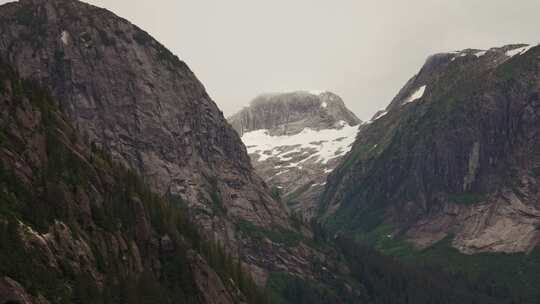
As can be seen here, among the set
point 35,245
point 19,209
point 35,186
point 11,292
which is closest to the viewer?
point 11,292

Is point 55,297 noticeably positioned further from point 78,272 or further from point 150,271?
point 150,271

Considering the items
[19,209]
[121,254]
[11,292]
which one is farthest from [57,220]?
[11,292]

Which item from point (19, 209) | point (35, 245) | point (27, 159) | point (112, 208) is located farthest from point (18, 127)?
point (35, 245)

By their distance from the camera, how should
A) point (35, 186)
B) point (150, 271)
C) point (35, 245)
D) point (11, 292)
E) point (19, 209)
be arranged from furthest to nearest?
point (150, 271) < point (35, 186) < point (19, 209) < point (35, 245) < point (11, 292)

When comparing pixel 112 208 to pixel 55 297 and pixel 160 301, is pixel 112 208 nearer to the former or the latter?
pixel 160 301

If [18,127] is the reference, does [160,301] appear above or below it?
below

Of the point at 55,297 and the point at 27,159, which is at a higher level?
the point at 27,159

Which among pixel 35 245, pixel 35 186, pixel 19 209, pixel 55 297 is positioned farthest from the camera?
pixel 35 186

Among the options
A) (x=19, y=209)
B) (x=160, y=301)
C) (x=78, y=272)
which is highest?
(x=19, y=209)

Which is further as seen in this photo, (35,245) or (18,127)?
(18,127)
